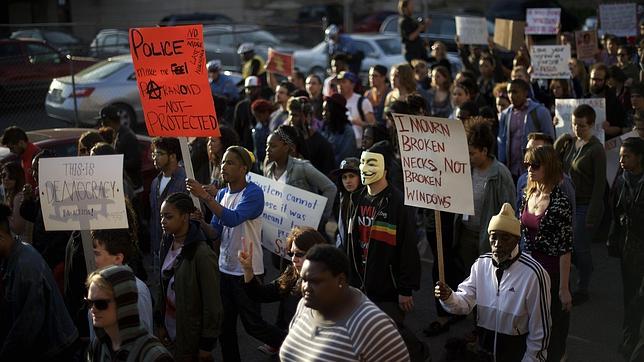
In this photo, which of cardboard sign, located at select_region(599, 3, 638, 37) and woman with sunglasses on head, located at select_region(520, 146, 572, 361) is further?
cardboard sign, located at select_region(599, 3, 638, 37)

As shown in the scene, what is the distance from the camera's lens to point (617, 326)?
26.2ft

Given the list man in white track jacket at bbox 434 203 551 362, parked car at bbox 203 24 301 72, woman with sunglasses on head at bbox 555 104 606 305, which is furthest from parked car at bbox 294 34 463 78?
man in white track jacket at bbox 434 203 551 362

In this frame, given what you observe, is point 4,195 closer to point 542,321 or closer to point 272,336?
point 272,336

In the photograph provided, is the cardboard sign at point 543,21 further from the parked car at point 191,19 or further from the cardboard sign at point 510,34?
the parked car at point 191,19

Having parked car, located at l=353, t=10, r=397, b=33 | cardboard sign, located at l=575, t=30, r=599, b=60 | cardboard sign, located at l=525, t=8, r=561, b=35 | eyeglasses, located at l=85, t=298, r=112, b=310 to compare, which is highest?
eyeglasses, located at l=85, t=298, r=112, b=310

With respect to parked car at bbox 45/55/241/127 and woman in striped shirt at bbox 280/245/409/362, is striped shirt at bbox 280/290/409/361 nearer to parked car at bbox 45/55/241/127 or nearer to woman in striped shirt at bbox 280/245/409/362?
woman in striped shirt at bbox 280/245/409/362

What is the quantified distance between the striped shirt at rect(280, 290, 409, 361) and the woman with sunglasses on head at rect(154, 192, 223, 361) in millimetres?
1730

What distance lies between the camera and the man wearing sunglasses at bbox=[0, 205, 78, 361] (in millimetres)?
5379

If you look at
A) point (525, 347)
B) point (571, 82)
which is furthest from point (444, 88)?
point (525, 347)

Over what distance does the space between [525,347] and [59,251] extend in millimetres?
3593

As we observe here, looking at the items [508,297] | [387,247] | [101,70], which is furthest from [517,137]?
[101,70]

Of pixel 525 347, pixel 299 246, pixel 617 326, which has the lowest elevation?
pixel 617 326

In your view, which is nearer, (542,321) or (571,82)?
(542,321)

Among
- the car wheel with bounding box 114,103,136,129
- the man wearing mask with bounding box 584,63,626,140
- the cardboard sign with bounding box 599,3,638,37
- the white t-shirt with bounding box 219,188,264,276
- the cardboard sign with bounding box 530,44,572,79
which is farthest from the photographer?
the cardboard sign with bounding box 599,3,638,37
